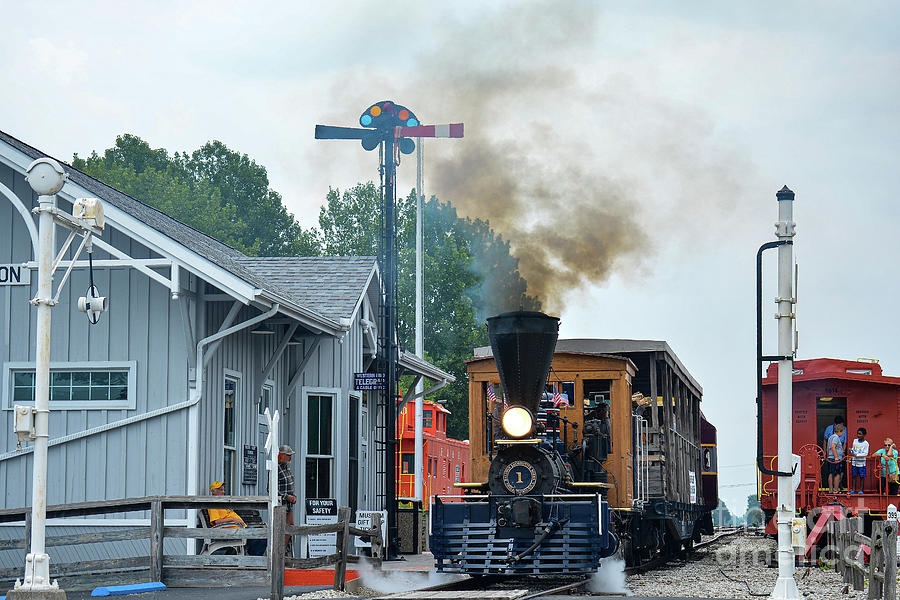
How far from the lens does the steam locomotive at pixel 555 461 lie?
13.9 m

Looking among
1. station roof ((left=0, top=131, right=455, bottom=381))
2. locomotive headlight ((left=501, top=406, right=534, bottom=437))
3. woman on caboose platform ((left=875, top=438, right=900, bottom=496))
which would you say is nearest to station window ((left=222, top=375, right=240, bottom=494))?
station roof ((left=0, top=131, right=455, bottom=381))

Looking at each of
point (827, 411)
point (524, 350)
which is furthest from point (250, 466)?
point (827, 411)

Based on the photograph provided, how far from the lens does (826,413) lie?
2188cm

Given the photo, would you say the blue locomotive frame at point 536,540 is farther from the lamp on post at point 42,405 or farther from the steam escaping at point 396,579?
the lamp on post at point 42,405

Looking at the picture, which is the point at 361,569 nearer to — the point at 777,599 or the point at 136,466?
the point at 136,466

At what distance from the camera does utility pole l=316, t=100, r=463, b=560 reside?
63.8 feet

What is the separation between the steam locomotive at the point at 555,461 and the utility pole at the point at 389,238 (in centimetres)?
261

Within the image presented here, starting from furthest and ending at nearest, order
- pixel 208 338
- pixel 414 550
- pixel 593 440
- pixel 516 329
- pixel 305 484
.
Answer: pixel 414 550, pixel 305 484, pixel 593 440, pixel 208 338, pixel 516 329

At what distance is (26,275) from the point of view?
1588cm

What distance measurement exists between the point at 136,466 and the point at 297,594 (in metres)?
3.78

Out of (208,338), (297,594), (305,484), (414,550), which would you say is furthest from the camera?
(414,550)

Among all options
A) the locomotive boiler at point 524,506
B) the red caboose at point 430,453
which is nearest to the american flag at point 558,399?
the locomotive boiler at point 524,506

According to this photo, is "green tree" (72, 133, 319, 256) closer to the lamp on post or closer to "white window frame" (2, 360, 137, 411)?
"white window frame" (2, 360, 137, 411)

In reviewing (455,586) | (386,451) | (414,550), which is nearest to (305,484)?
(386,451)
